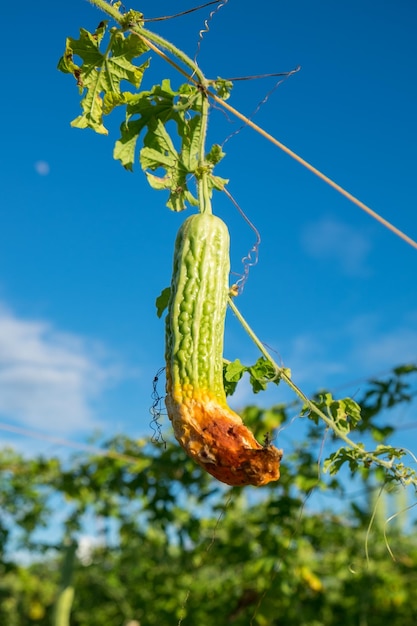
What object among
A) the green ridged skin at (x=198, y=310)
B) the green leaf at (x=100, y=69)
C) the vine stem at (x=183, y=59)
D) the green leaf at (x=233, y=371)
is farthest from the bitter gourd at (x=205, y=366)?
the green leaf at (x=100, y=69)

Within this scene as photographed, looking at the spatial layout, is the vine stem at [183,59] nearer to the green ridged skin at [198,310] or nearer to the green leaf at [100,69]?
the green leaf at [100,69]

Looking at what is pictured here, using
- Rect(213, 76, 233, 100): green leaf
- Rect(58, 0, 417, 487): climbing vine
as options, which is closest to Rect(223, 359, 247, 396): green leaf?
Rect(58, 0, 417, 487): climbing vine

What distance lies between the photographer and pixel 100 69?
6.34 ft

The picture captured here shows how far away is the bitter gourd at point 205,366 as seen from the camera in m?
1.41

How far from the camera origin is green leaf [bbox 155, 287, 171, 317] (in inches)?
79.5

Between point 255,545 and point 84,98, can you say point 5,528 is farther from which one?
point 84,98

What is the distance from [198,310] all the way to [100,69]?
2.69 feet

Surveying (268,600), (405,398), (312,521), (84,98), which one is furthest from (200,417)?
(312,521)

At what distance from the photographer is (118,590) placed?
9.52m

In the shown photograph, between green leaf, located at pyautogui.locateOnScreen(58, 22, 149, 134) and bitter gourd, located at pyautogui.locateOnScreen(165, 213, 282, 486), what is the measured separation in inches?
20.1

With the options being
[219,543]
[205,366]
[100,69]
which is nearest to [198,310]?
[205,366]

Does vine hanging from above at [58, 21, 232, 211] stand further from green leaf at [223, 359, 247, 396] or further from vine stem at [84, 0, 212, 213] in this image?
green leaf at [223, 359, 247, 396]

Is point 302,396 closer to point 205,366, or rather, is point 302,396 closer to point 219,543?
point 205,366

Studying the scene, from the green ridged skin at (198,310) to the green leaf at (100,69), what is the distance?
51 cm
